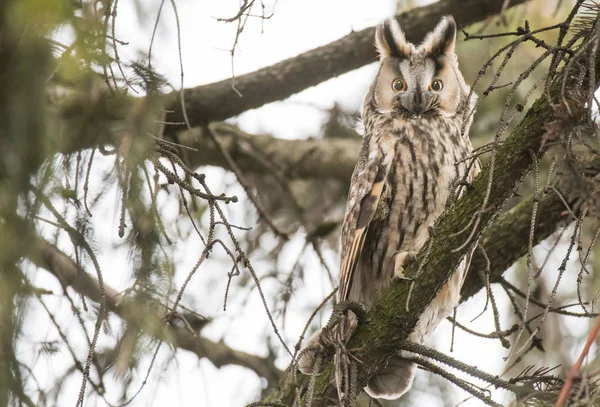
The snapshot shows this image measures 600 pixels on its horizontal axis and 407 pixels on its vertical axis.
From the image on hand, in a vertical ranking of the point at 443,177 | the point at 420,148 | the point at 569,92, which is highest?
the point at 420,148

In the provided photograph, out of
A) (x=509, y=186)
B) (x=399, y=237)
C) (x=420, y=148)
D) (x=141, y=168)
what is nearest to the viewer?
(x=141, y=168)

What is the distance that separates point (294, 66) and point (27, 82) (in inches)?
105

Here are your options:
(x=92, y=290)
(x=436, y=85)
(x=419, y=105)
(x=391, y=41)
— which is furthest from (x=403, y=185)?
(x=92, y=290)

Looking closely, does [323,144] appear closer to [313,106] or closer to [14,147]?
[313,106]

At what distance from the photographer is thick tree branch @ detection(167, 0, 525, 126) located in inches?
147

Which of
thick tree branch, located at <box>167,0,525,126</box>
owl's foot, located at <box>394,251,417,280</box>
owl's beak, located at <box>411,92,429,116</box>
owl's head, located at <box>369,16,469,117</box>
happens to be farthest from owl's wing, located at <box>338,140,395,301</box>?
thick tree branch, located at <box>167,0,525,126</box>

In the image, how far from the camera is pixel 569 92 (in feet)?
5.97

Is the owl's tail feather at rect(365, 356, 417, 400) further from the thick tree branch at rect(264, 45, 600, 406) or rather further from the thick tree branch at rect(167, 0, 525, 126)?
the thick tree branch at rect(167, 0, 525, 126)

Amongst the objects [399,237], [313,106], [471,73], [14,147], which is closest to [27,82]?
[14,147]

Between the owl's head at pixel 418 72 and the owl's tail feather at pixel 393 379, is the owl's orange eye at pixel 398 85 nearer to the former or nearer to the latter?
the owl's head at pixel 418 72

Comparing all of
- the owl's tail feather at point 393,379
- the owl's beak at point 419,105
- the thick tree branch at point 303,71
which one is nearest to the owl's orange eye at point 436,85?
the owl's beak at point 419,105

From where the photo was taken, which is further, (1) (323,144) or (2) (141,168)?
(1) (323,144)

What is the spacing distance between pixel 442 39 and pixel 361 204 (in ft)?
3.87

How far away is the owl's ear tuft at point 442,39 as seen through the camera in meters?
3.73
